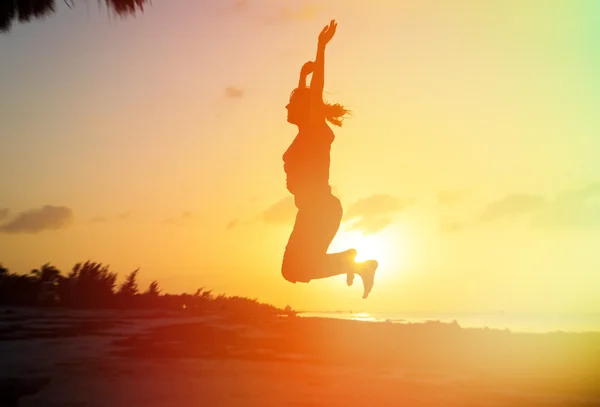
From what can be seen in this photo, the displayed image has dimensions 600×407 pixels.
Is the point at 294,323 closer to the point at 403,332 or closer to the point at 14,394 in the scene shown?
the point at 403,332

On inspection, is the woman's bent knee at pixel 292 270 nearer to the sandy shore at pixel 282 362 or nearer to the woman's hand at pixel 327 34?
the woman's hand at pixel 327 34

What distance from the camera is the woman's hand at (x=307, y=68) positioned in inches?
190

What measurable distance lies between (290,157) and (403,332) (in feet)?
17.7

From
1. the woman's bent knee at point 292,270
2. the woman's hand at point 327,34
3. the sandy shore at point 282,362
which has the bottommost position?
the sandy shore at point 282,362

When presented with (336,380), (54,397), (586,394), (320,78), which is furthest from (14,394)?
(586,394)

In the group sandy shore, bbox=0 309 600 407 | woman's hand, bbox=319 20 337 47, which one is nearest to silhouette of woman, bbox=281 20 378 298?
woman's hand, bbox=319 20 337 47

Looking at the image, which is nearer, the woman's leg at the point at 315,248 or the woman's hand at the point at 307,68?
the woman's leg at the point at 315,248

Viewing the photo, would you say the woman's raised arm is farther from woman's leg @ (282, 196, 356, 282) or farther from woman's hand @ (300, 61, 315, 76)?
woman's leg @ (282, 196, 356, 282)

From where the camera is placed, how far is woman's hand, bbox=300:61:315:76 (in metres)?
4.81

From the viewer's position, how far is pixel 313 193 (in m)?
4.70

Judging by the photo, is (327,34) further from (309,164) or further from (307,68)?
(309,164)

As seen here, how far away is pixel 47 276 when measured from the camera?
10.3 metres

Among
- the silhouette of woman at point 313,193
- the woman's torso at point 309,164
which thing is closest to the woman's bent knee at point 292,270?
the silhouette of woman at point 313,193

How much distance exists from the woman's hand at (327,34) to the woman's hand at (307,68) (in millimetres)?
180
